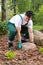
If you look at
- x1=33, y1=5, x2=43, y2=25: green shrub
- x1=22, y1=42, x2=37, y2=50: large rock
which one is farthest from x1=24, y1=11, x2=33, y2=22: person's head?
x1=33, y1=5, x2=43, y2=25: green shrub

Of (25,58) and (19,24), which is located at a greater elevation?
(19,24)

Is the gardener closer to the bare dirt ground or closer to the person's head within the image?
the person's head

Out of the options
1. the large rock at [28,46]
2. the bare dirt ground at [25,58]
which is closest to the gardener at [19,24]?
the large rock at [28,46]

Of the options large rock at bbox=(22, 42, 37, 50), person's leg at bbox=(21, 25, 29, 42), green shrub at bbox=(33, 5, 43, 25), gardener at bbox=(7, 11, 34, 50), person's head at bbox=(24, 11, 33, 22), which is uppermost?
person's head at bbox=(24, 11, 33, 22)

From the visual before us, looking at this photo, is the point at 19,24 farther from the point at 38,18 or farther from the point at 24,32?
the point at 38,18

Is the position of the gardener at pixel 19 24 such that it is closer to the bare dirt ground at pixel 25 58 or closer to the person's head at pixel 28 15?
the person's head at pixel 28 15

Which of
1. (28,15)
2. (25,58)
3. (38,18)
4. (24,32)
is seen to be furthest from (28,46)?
(38,18)

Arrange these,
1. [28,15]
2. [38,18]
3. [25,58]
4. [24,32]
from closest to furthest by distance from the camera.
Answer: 1. [25,58]
2. [28,15]
3. [24,32]
4. [38,18]

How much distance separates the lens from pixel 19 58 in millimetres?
5844

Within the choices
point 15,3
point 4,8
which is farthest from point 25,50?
point 15,3

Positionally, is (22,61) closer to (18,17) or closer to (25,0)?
(18,17)

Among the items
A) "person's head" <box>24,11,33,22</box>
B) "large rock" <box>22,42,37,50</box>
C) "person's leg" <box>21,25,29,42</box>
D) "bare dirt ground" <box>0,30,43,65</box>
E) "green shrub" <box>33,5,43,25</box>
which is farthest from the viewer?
"green shrub" <box>33,5,43,25</box>

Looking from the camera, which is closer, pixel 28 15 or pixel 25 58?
pixel 25 58

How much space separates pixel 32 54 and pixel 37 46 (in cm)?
109
